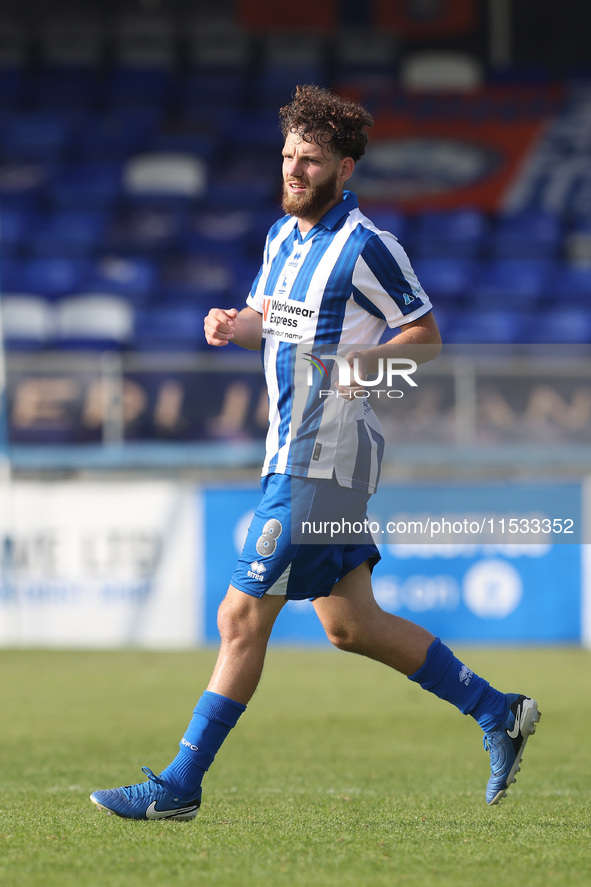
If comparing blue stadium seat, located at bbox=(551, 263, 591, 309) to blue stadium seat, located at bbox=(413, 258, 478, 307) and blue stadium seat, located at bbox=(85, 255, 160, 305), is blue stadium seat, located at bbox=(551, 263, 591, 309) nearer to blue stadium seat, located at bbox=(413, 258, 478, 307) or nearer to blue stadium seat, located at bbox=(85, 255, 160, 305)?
blue stadium seat, located at bbox=(413, 258, 478, 307)

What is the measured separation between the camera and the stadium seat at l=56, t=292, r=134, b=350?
14.4m

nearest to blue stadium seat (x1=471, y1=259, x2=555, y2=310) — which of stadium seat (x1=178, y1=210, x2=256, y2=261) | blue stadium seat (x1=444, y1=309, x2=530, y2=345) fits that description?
blue stadium seat (x1=444, y1=309, x2=530, y2=345)

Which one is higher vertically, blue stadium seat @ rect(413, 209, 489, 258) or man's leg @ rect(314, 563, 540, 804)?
blue stadium seat @ rect(413, 209, 489, 258)

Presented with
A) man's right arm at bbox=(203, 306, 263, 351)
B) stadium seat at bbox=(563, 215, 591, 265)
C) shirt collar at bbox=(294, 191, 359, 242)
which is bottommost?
man's right arm at bbox=(203, 306, 263, 351)

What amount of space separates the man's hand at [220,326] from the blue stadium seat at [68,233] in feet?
43.2

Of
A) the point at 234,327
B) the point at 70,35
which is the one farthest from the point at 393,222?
the point at 234,327

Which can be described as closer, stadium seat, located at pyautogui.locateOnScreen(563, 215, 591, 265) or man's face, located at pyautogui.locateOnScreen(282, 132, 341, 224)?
man's face, located at pyautogui.locateOnScreen(282, 132, 341, 224)

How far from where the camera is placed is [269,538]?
12.5 ft

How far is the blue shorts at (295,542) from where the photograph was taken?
3.81m

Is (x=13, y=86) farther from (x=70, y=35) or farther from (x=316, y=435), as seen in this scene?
(x=316, y=435)

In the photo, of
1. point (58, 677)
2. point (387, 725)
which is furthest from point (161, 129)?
point (387, 725)

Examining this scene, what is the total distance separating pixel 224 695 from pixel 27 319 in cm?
1154

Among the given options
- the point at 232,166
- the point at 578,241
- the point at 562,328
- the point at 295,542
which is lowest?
the point at 295,542

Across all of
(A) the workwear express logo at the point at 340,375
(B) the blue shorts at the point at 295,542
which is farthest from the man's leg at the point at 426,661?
(A) the workwear express logo at the point at 340,375
